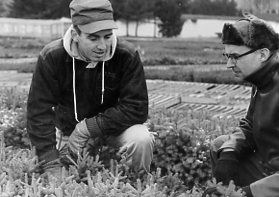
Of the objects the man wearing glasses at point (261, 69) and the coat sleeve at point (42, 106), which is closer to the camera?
the man wearing glasses at point (261, 69)

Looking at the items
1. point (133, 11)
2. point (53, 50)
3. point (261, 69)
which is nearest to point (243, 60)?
point (261, 69)

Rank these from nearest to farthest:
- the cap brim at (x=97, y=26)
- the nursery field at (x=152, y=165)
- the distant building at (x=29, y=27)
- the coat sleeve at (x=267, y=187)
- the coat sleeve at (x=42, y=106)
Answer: the coat sleeve at (x=267, y=187) < the nursery field at (x=152, y=165) < the cap brim at (x=97, y=26) < the coat sleeve at (x=42, y=106) < the distant building at (x=29, y=27)

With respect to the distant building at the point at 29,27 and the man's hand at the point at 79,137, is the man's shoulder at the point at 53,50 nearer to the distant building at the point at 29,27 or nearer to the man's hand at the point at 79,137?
the man's hand at the point at 79,137

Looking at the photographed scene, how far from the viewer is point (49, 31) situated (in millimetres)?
39094

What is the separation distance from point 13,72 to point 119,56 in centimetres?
906

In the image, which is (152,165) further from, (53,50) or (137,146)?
(53,50)

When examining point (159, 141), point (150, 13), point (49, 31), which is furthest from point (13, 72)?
point (150, 13)

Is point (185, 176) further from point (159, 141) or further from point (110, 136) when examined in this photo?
point (110, 136)

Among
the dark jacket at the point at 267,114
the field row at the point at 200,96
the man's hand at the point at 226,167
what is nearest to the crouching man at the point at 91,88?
the man's hand at the point at 226,167

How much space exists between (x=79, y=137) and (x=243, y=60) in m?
1.26

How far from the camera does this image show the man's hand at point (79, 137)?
3.43 metres

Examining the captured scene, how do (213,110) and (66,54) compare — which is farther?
(213,110)

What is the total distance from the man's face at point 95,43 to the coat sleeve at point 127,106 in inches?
7.6

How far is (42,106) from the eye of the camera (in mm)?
3326
